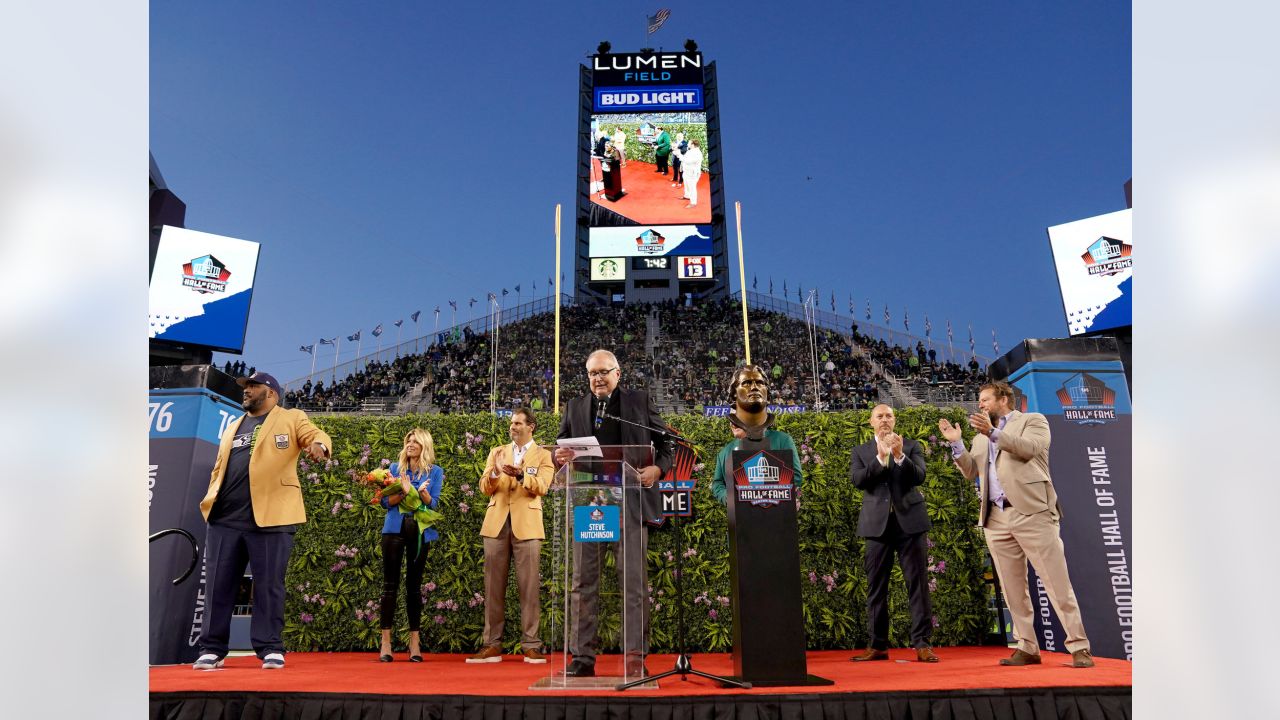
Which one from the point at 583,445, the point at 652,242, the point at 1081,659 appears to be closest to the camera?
the point at 583,445

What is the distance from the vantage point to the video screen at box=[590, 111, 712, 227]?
2466 centimetres

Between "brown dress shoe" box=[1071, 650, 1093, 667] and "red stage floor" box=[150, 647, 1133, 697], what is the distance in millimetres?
75

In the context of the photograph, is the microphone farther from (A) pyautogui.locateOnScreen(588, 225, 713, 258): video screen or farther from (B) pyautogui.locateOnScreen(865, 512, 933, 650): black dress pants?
(A) pyautogui.locateOnScreen(588, 225, 713, 258): video screen

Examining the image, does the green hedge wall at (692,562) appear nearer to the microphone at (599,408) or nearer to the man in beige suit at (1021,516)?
the man in beige suit at (1021,516)

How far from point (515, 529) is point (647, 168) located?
67.7 feet

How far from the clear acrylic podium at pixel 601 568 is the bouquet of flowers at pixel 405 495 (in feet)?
5.43

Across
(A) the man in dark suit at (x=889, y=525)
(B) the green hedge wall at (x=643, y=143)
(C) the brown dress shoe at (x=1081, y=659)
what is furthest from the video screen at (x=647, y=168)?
(C) the brown dress shoe at (x=1081, y=659)

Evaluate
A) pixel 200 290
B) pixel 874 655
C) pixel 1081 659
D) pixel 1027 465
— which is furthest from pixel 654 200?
pixel 1081 659

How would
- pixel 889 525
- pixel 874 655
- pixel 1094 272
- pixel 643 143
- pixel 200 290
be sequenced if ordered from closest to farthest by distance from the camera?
pixel 874 655
pixel 889 525
pixel 1094 272
pixel 200 290
pixel 643 143

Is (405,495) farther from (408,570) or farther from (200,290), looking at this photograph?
(200,290)

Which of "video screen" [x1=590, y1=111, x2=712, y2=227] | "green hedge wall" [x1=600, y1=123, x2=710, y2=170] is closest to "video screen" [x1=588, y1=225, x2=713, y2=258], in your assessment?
"video screen" [x1=590, y1=111, x2=712, y2=227]

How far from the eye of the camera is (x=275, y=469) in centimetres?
510
